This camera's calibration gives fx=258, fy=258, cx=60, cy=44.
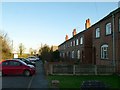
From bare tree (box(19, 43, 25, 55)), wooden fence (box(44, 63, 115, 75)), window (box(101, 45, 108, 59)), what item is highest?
bare tree (box(19, 43, 25, 55))

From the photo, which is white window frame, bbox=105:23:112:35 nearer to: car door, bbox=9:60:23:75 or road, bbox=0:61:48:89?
car door, bbox=9:60:23:75

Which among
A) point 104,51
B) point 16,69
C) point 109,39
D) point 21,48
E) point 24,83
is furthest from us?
point 21,48

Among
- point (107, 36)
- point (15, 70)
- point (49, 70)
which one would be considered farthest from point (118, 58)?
point (15, 70)

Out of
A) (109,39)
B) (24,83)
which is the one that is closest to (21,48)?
(109,39)

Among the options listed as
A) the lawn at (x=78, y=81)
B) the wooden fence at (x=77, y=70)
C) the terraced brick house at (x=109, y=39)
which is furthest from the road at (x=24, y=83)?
the terraced brick house at (x=109, y=39)

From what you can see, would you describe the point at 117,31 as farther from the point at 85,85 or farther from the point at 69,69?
the point at 85,85

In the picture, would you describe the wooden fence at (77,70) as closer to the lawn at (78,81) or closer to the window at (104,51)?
the lawn at (78,81)

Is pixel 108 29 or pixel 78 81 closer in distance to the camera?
pixel 78 81

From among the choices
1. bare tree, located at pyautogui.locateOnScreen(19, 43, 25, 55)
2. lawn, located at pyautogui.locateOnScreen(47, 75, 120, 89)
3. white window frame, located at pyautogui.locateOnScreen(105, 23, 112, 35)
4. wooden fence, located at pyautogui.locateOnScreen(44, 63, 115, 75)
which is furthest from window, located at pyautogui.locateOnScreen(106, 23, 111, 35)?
bare tree, located at pyautogui.locateOnScreen(19, 43, 25, 55)

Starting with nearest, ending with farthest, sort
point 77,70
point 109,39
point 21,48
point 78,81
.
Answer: point 78,81, point 77,70, point 109,39, point 21,48

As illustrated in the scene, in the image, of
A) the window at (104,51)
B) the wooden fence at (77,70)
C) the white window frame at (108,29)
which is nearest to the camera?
the wooden fence at (77,70)

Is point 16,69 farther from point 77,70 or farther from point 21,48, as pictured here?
point 21,48

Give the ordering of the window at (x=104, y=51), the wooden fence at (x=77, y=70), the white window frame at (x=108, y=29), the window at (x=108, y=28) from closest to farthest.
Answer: the wooden fence at (x=77, y=70), the white window frame at (x=108, y=29), the window at (x=108, y=28), the window at (x=104, y=51)

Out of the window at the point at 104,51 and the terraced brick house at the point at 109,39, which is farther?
the window at the point at 104,51
